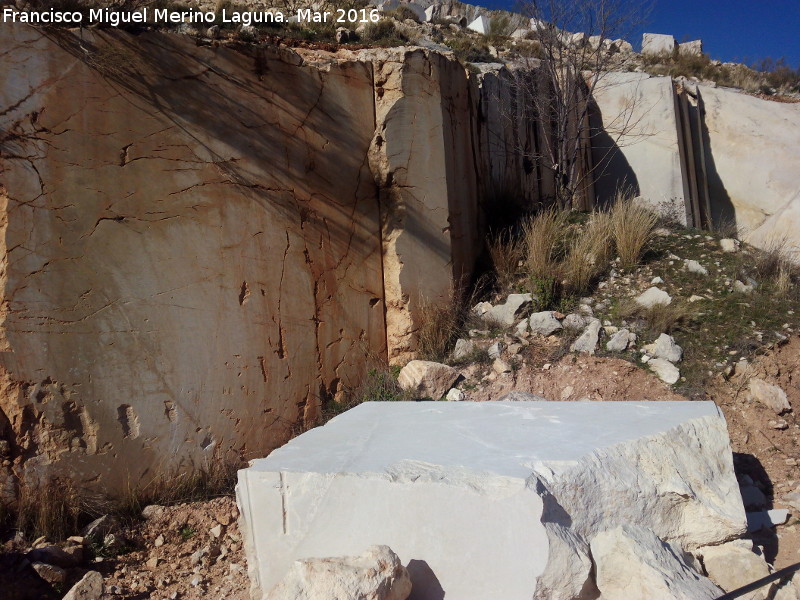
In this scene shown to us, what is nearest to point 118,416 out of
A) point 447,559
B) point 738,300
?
point 447,559

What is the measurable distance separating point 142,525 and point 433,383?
203cm

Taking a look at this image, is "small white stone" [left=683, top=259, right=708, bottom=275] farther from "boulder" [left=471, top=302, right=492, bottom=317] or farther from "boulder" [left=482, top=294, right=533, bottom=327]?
"boulder" [left=471, top=302, right=492, bottom=317]

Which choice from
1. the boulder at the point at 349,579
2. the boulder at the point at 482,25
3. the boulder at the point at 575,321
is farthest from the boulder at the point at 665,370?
the boulder at the point at 482,25

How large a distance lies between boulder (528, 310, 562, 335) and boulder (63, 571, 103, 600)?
131 inches

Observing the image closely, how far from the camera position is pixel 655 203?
8.91 metres

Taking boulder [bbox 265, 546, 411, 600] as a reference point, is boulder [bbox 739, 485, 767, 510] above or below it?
below

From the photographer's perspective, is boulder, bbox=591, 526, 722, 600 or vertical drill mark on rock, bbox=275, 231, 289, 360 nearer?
boulder, bbox=591, 526, 722, 600

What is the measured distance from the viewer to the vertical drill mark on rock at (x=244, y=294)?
419 centimetres

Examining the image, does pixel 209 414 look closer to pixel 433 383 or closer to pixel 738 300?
pixel 433 383

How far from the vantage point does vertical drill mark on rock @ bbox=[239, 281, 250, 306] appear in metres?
4.19

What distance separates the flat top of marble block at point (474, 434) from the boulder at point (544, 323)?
1.57 m

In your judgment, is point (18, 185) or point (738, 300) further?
point (738, 300)

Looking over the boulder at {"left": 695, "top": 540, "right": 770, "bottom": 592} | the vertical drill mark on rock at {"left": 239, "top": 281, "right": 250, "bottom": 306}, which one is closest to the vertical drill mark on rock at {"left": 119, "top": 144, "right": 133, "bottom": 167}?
the vertical drill mark on rock at {"left": 239, "top": 281, "right": 250, "bottom": 306}

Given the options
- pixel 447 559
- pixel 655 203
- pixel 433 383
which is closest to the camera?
pixel 447 559
